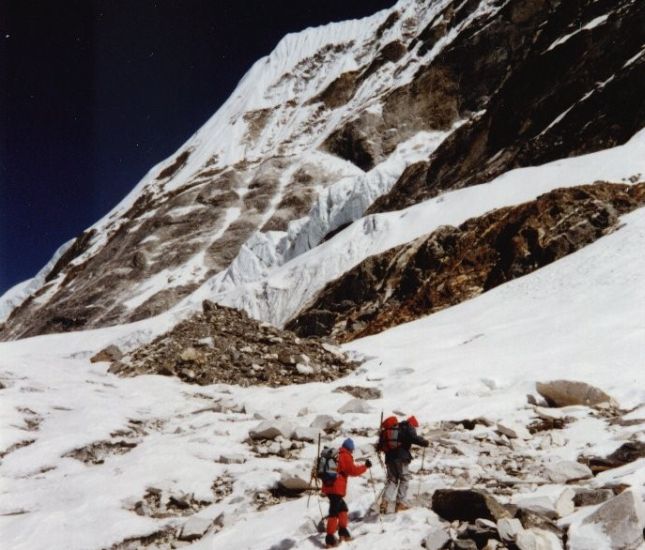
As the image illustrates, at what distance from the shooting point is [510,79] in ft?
186

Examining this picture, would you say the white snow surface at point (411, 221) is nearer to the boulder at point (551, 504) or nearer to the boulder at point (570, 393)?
the boulder at point (570, 393)

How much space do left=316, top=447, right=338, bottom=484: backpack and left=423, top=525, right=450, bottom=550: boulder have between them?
1.27 meters

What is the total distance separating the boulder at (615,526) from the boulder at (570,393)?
5352 mm

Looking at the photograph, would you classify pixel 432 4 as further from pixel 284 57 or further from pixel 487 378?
pixel 487 378

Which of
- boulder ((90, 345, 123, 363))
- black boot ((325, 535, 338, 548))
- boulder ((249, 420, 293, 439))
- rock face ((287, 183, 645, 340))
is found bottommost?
black boot ((325, 535, 338, 548))

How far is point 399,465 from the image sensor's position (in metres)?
6.70

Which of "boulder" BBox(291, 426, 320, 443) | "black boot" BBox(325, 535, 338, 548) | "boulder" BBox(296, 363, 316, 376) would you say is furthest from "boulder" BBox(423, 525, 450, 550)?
"boulder" BBox(296, 363, 316, 376)

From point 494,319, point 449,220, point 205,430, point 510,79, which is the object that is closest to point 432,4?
point 510,79

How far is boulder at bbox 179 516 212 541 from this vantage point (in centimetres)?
714

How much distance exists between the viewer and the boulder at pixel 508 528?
510 cm

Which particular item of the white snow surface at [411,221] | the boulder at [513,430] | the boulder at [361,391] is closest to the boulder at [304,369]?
the boulder at [361,391]

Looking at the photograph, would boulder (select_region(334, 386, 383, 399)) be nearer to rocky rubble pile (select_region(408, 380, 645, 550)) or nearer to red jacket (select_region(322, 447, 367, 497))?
rocky rubble pile (select_region(408, 380, 645, 550))

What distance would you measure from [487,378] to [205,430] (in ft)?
20.1

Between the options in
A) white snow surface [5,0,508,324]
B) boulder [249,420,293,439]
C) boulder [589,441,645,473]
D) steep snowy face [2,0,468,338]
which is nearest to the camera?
boulder [589,441,645,473]
